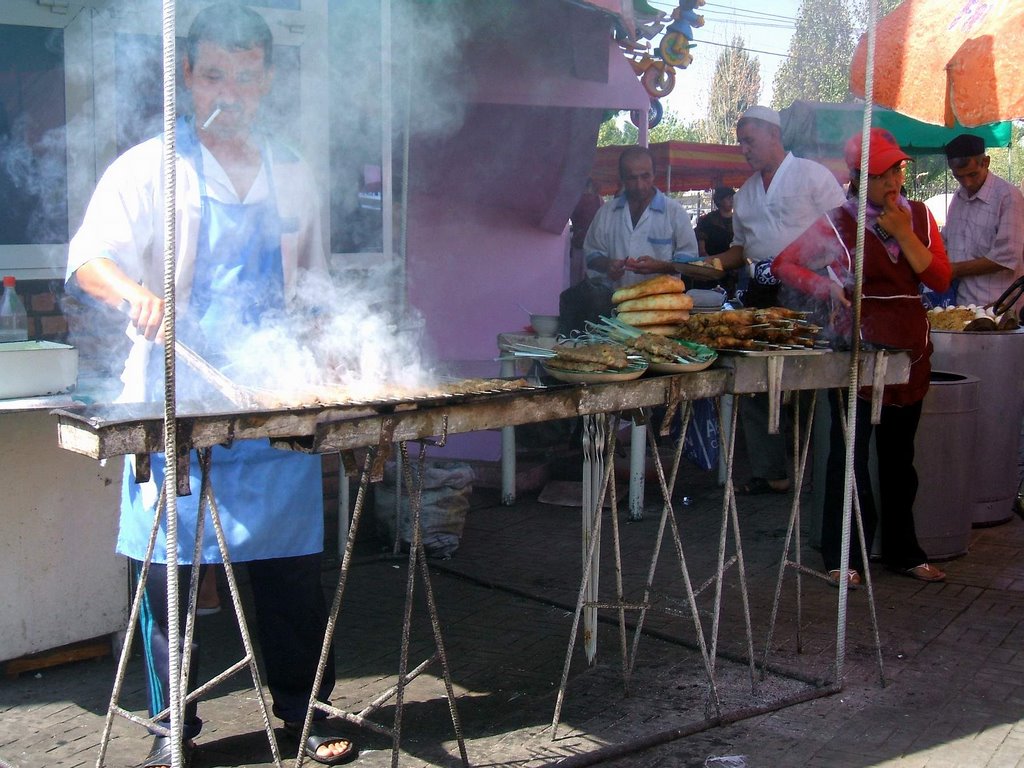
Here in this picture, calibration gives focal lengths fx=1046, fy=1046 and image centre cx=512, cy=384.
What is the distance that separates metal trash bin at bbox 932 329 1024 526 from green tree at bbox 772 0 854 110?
4.99ft

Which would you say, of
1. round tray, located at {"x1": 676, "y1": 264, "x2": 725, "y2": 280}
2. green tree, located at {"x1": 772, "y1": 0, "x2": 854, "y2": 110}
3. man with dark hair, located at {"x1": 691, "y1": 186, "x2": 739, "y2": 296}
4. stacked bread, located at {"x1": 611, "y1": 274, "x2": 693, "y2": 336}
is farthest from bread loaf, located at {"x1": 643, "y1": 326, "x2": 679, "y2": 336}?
man with dark hair, located at {"x1": 691, "y1": 186, "x2": 739, "y2": 296}

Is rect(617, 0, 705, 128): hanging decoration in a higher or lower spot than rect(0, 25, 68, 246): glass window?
higher

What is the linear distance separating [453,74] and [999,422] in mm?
3555

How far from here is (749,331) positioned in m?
3.63

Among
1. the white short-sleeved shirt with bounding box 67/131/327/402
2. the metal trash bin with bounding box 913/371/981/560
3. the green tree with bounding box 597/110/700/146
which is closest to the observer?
the white short-sleeved shirt with bounding box 67/131/327/402

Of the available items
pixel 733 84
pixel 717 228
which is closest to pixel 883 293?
pixel 733 84

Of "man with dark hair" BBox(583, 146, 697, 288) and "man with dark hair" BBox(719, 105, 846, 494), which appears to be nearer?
"man with dark hair" BBox(719, 105, 846, 494)

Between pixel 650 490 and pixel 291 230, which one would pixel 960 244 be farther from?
pixel 291 230

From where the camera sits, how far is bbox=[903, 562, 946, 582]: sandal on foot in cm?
489

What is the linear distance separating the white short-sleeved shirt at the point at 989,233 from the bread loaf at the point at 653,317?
4055 mm

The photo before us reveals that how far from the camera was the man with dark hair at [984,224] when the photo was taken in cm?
682

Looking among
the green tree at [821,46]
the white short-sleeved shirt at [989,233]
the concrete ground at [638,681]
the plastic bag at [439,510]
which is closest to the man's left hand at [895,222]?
the green tree at [821,46]

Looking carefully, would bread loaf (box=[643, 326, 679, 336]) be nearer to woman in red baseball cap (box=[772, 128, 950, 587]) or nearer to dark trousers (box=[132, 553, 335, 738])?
woman in red baseball cap (box=[772, 128, 950, 587])

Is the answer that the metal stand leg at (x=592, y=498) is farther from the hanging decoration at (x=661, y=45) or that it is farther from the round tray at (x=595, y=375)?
the hanging decoration at (x=661, y=45)
